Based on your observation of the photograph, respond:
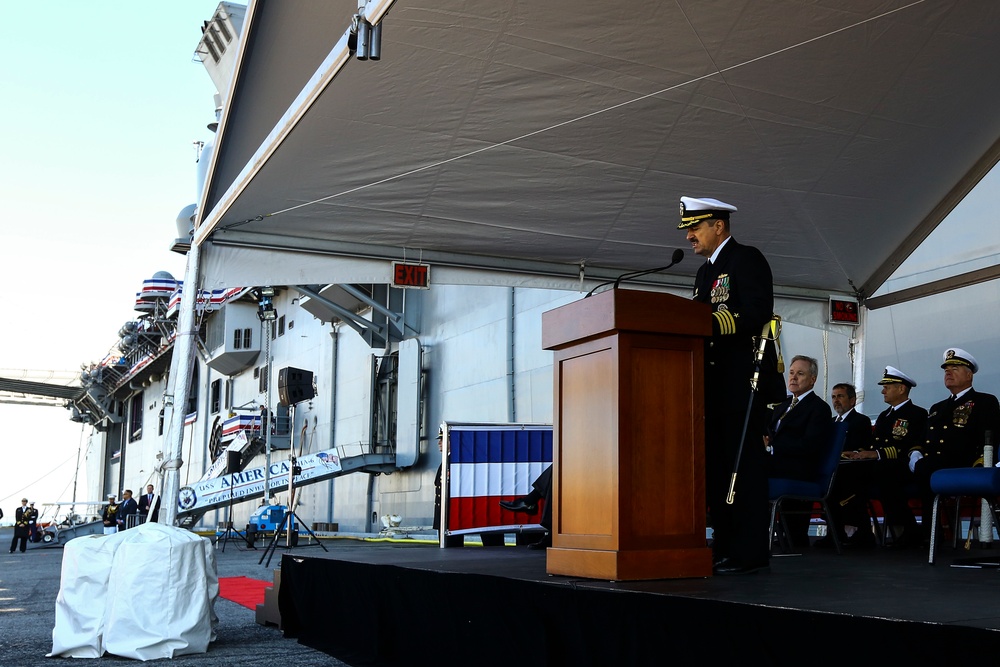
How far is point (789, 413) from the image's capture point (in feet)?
20.3

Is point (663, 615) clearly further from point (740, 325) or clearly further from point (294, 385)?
point (294, 385)

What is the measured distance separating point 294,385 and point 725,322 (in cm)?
1251

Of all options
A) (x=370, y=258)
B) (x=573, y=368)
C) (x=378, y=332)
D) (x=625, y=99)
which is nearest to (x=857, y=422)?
(x=625, y=99)

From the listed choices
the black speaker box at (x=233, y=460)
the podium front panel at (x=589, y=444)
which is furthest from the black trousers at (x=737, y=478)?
the black speaker box at (x=233, y=460)

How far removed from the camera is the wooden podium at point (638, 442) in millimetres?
3197

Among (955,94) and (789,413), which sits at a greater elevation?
(955,94)

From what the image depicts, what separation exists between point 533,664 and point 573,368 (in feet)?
3.60

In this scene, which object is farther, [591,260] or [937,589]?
[591,260]

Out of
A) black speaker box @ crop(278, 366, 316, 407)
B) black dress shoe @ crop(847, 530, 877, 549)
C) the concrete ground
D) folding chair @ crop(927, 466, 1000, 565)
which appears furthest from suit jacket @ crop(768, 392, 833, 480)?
black speaker box @ crop(278, 366, 316, 407)

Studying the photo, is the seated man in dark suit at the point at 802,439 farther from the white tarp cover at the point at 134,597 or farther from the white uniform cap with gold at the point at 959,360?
the white tarp cover at the point at 134,597

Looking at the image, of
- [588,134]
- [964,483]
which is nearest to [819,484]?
[964,483]

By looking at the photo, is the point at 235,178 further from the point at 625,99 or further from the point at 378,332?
the point at 378,332

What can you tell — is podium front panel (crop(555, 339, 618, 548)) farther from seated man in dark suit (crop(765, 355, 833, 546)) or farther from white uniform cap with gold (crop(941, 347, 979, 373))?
white uniform cap with gold (crop(941, 347, 979, 373))

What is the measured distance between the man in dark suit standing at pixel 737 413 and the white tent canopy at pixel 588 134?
2033mm
